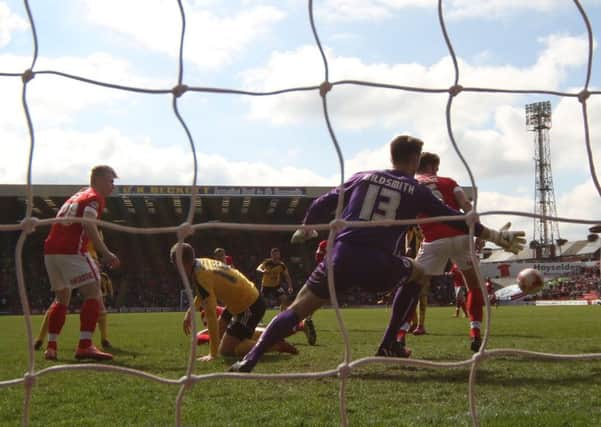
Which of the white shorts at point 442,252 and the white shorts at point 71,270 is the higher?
the white shorts at point 442,252

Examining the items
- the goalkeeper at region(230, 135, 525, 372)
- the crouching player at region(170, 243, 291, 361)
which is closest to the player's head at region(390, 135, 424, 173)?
the goalkeeper at region(230, 135, 525, 372)

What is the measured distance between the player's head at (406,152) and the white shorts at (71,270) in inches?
111

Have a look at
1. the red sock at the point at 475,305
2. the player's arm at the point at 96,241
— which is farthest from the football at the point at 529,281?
the player's arm at the point at 96,241

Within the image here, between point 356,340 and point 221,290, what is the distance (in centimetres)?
249

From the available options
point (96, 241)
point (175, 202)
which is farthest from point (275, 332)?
point (175, 202)

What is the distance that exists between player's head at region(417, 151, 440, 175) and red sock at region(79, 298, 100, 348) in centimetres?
287

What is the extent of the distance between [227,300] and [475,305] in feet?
6.80

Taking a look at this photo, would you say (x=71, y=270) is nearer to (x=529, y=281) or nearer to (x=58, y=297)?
(x=58, y=297)

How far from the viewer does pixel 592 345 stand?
6379 millimetres

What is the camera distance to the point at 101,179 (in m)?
5.64

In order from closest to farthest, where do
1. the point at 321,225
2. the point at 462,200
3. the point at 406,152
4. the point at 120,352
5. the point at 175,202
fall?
the point at 321,225, the point at 406,152, the point at 462,200, the point at 120,352, the point at 175,202

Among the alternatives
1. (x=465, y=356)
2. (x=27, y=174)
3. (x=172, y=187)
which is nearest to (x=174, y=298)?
(x=172, y=187)

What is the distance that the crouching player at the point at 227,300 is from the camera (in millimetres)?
5520

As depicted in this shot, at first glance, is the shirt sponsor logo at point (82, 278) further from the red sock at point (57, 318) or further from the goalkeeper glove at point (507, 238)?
the goalkeeper glove at point (507, 238)
